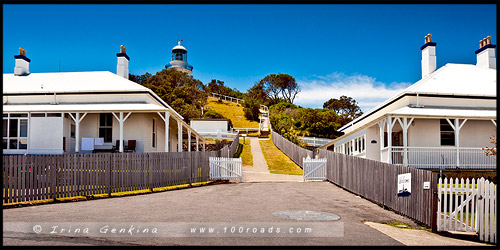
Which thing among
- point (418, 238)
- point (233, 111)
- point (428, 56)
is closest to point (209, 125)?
point (428, 56)

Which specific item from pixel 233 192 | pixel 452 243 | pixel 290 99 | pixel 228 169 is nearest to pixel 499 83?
pixel 452 243

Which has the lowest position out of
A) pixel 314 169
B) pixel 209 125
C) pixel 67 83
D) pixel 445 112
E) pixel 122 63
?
pixel 314 169

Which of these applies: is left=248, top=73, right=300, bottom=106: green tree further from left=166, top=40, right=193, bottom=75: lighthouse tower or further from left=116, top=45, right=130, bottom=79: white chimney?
left=116, top=45, right=130, bottom=79: white chimney

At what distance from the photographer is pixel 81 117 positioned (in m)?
23.8

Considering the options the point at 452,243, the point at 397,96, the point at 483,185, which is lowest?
the point at 452,243

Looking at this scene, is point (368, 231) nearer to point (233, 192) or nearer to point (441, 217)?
point (441, 217)

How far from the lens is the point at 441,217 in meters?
9.49

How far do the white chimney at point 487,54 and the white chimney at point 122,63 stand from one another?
2560 cm

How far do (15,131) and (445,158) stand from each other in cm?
2358

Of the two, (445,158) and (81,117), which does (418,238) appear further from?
(81,117)

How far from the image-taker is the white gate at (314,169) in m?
21.7

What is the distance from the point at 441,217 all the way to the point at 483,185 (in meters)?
1.22

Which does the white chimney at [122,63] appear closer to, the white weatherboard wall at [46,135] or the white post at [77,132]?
the white post at [77,132]

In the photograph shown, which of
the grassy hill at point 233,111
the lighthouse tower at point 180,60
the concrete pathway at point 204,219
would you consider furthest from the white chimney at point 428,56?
the lighthouse tower at point 180,60
